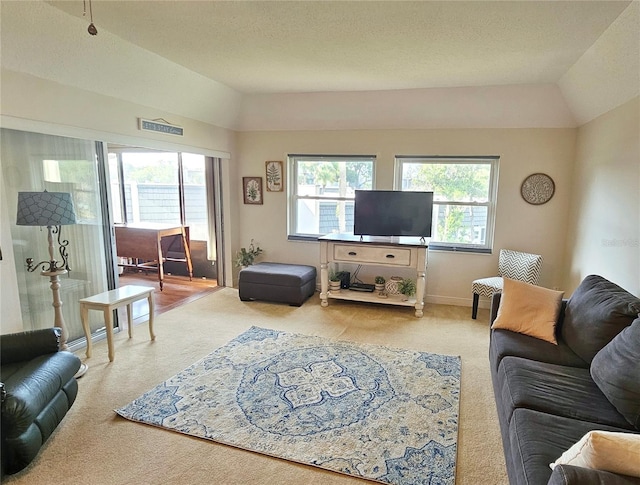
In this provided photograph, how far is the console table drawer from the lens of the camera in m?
4.34

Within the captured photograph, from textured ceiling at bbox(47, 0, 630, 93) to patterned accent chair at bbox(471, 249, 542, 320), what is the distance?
6.14 ft

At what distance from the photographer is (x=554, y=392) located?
196 centimetres

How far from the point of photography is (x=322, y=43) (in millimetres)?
2941

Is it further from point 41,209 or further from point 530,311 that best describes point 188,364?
point 530,311

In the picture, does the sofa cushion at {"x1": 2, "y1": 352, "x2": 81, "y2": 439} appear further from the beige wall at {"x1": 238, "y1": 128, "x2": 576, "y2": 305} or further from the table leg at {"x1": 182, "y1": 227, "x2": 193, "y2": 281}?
the table leg at {"x1": 182, "y1": 227, "x2": 193, "y2": 281}

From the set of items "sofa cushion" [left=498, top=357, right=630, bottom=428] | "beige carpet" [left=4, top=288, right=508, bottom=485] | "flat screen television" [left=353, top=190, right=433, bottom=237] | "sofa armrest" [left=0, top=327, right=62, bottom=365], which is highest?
"flat screen television" [left=353, top=190, right=433, bottom=237]

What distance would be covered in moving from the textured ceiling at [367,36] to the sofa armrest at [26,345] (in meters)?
2.08

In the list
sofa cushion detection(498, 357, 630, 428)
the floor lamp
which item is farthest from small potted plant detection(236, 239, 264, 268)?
sofa cushion detection(498, 357, 630, 428)

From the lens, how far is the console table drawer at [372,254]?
14.2ft

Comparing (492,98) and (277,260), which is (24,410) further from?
(492,98)

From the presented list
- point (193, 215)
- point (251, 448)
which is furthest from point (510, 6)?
point (193, 215)

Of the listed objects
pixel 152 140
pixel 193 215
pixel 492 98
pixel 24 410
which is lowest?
pixel 24 410

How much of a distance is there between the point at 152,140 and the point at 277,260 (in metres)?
2.37

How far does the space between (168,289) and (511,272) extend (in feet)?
15.1
